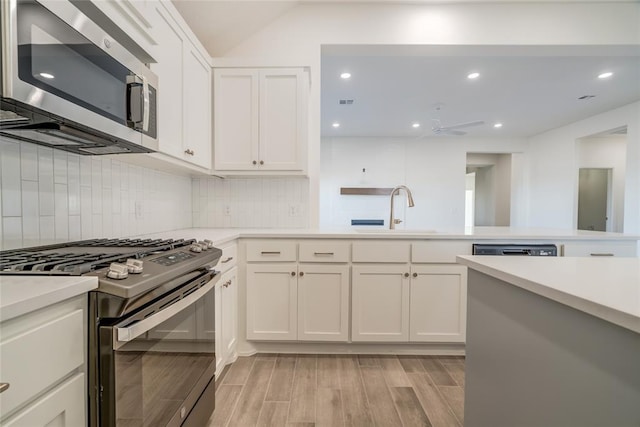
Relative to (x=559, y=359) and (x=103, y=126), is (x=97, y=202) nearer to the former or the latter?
(x=103, y=126)

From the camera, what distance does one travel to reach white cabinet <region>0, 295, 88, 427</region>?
1.72ft

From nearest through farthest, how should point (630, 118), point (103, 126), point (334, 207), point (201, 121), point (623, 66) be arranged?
point (103, 126) < point (201, 121) < point (623, 66) < point (630, 118) < point (334, 207)

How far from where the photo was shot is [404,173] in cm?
604

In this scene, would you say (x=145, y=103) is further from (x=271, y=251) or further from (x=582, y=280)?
(x=582, y=280)

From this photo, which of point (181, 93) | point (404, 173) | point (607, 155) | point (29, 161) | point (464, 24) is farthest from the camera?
point (404, 173)

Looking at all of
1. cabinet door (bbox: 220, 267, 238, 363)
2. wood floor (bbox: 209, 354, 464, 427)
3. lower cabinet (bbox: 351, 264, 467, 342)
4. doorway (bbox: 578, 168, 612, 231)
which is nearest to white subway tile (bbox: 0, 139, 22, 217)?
cabinet door (bbox: 220, 267, 238, 363)

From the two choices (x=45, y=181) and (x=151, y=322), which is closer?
(x=151, y=322)

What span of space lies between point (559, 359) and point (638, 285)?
30 cm

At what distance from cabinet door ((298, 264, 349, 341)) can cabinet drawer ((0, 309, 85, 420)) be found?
1.43 m

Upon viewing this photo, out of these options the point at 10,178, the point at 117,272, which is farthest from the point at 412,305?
the point at 10,178

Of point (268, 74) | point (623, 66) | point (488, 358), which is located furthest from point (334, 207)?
point (488, 358)

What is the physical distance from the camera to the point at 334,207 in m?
6.09

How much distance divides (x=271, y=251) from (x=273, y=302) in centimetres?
39

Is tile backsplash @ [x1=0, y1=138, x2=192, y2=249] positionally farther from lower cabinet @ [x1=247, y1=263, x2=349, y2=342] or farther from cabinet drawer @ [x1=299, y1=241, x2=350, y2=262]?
cabinet drawer @ [x1=299, y1=241, x2=350, y2=262]
